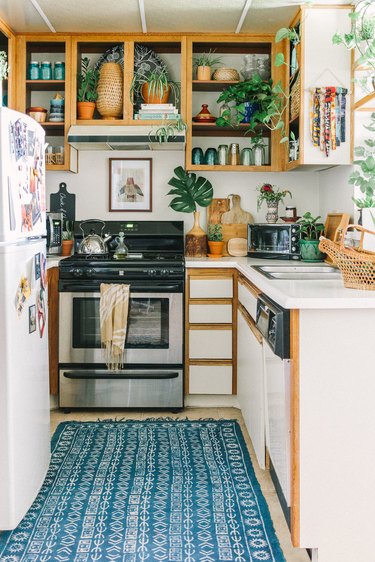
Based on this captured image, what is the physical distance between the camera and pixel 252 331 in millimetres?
2883

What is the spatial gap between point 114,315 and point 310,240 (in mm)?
1281

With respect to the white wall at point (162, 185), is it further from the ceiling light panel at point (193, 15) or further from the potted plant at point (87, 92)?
the ceiling light panel at point (193, 15)

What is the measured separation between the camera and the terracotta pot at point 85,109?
4094 mm

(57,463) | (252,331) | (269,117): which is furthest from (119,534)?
(269,117)

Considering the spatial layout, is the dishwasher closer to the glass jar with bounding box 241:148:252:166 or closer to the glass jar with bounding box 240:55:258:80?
the glass jar with bounding box 241:148:252:166

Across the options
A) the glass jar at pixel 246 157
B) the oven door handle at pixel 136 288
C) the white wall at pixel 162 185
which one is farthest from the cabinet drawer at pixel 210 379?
the glass jar at pixel 246 157

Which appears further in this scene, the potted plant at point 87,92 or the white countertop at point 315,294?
the potted plant at point 87,92

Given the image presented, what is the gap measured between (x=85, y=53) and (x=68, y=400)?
92.7 inches

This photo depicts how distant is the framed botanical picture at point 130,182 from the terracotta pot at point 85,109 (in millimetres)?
375

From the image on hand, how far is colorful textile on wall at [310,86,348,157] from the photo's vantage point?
11.1ft

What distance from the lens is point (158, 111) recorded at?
400cm

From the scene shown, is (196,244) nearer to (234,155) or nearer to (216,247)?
(216,247)

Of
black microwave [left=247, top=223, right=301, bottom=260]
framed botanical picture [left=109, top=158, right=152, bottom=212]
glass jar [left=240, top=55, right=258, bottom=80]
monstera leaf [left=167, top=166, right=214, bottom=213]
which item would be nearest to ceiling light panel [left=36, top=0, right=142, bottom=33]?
glass jar [left=240, top=55, right=258, bottom=80]

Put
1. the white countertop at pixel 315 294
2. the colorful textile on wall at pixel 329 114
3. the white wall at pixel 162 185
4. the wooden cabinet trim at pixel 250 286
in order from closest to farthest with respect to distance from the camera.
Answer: the white countertop at pixel 315 294, the wooden cabinet trim at pixel 250 286, the colorful textile on wall at pixel 329 114, the white wall at pixel 162 185
